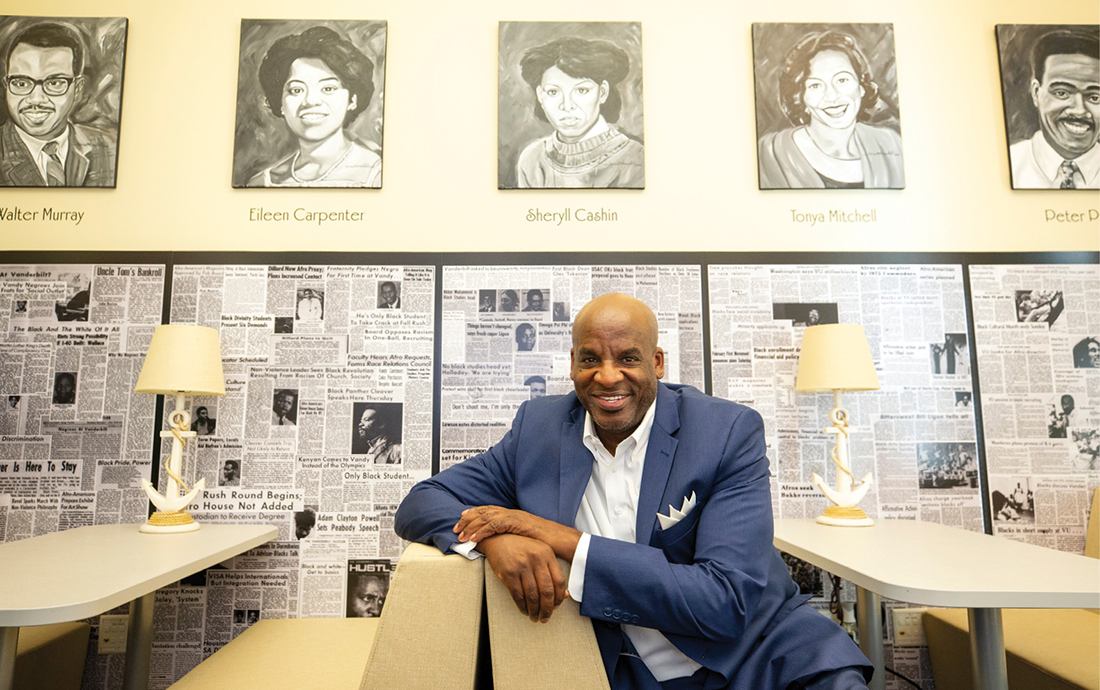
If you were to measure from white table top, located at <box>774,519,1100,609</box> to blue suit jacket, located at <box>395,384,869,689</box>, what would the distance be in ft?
0.80

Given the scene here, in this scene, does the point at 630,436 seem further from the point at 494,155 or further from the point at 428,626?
the point at 494,155

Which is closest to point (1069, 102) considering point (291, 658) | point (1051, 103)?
point (1051, 103)

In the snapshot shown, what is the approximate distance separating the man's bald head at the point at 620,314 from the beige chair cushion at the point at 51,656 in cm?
A: 195

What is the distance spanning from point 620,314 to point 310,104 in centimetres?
181

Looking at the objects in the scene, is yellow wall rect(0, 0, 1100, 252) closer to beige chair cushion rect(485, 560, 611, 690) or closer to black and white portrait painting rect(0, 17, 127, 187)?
black and white portrait painting rect(0, 17, 127, 187)

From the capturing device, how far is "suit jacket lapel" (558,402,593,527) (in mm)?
1496

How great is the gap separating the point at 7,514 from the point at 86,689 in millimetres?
737

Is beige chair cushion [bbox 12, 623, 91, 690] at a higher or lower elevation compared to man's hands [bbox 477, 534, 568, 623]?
lower

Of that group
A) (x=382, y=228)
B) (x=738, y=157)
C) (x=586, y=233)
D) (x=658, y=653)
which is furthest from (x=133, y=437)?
(x=738, y=157)

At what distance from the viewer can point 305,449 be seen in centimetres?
239

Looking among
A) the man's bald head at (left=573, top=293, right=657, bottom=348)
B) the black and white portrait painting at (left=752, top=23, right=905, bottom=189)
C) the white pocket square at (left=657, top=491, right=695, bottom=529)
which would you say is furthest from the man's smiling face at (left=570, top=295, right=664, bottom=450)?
the black and white portrait painting at (left=752, top=23, right=905, bottom=189)

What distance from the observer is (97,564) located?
1636mm

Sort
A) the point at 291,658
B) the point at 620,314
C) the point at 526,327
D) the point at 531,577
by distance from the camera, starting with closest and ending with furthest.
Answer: the point at 531,577 → the point at 620,314 → the point at 291,658 → the point at 526,327

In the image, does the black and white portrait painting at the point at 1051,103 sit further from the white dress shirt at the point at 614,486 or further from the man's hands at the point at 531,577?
the man's hands at the point at 531,577
